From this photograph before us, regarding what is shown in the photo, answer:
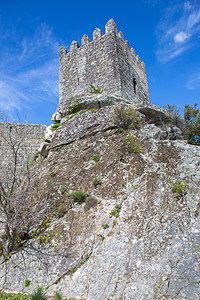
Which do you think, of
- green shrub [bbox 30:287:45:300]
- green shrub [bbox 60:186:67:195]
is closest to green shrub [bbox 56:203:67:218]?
green shrub [bbox 60:186:67:195]

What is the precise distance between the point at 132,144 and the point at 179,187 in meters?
3.28

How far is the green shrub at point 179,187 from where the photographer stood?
276 inches

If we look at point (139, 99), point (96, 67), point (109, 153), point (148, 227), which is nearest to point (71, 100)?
point (96, 67)

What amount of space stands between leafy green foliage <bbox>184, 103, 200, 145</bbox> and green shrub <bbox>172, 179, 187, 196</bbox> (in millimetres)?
4160

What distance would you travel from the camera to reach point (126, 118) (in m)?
11.3

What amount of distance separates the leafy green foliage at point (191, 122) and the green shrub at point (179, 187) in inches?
164

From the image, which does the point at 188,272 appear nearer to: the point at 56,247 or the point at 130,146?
the point at 56,247

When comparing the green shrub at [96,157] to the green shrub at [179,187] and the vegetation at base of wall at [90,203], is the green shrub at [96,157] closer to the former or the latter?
the vegetation at base of wall at [90,203]

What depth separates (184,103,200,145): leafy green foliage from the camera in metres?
11.2

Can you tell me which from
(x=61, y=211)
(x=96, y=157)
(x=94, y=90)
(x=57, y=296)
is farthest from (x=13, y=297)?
(x=94, y=90)

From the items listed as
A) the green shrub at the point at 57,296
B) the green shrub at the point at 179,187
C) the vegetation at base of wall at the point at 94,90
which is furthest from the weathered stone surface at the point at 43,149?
the green shrub at the point at 57,296

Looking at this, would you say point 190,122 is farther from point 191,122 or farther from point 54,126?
point 54,126

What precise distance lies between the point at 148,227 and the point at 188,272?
1.62m

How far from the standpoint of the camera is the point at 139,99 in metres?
16.8
